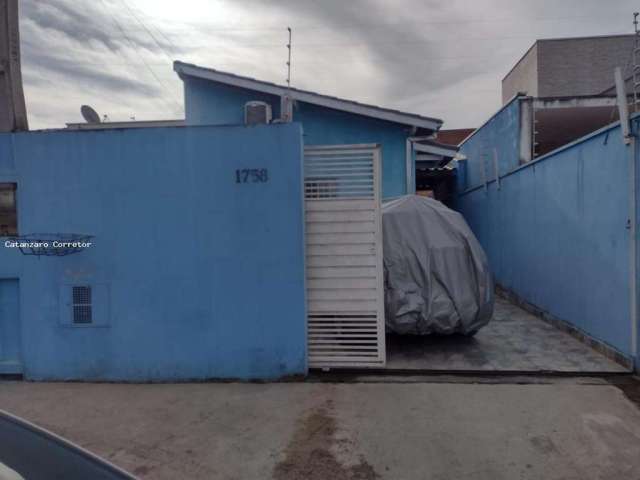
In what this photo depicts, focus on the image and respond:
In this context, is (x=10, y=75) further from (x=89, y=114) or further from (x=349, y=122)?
(x=349, y=122)

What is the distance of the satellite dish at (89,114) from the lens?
8180mm

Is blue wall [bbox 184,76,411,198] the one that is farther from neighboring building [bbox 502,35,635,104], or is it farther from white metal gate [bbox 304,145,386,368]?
neighboring building [bbox 502,35,635,104]

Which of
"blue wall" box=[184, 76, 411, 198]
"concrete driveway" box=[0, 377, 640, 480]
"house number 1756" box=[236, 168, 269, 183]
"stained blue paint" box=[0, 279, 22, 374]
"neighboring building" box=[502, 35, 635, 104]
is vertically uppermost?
"neighboring building" box=[502, 35, 635, 104]

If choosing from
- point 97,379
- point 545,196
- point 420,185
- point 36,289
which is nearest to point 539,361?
point 545,196

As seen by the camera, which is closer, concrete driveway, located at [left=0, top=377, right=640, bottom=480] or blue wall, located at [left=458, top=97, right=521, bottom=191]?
concrete driveway, located at [left=0, top=377, right=640, bottom=480]

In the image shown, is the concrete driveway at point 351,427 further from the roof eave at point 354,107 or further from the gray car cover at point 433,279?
the roof eave at point 354,107

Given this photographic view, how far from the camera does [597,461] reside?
3424mm

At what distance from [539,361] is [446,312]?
4.05 ft

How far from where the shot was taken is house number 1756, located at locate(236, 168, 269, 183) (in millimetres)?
5211

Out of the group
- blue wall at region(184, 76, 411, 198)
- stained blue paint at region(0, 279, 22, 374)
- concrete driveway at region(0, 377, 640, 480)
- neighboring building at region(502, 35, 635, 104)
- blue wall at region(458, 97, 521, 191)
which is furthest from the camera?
neighboring building at region(502, 35, 635, 104)

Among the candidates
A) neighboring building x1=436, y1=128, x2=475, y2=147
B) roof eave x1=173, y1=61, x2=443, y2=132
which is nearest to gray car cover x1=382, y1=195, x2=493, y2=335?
roof eave x1=173, y1=61, x2=443, y2=132

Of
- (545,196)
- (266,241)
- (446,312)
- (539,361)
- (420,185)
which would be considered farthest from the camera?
(420,185)

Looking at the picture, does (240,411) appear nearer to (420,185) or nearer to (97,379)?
(97,379)

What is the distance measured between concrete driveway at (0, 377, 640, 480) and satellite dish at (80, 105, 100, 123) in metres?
4.95
